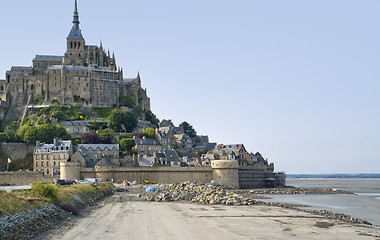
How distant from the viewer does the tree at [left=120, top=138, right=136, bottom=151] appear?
298 ft

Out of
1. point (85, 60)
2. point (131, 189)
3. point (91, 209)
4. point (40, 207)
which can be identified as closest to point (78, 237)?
point (40, 207)

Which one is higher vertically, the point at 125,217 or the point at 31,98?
the point at 31,98

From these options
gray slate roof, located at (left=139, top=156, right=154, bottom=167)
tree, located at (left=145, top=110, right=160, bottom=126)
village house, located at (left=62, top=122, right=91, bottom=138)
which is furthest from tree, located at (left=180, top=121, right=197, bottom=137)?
gray slate roof, located at (left=139, top=156, right=154, bottom=167)

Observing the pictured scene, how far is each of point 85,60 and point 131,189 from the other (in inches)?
2599

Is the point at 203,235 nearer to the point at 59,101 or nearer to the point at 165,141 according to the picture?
the point at 165,141

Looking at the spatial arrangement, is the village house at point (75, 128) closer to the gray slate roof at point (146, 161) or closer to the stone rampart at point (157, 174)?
the gray slate roof at point (146, 161)

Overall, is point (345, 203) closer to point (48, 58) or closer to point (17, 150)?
point (17, 150)

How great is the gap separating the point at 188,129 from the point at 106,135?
32796 millimetres

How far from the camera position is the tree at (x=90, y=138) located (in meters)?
91.6

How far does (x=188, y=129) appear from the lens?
123688 mm

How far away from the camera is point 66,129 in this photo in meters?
98.7

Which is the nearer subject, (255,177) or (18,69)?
(255,177)

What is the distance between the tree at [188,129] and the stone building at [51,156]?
148 feet

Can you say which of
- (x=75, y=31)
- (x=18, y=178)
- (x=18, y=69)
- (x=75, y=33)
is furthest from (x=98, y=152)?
(x=75, y=31)
